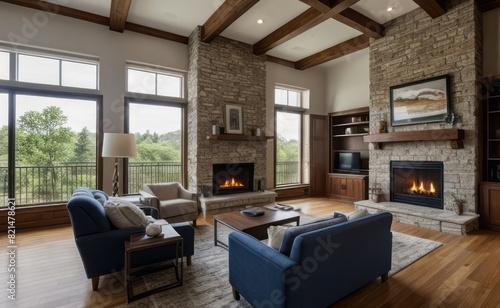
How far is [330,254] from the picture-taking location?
6.28 ft

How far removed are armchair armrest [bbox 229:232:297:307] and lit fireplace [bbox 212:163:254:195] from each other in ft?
11.5

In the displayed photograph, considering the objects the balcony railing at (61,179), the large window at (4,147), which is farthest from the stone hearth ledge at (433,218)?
the large window at (4,147)

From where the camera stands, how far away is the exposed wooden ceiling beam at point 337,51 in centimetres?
579

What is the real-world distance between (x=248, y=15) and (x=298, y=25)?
1015 mm

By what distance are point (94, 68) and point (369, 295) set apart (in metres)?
5.82

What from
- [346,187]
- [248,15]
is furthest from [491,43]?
[248,15]

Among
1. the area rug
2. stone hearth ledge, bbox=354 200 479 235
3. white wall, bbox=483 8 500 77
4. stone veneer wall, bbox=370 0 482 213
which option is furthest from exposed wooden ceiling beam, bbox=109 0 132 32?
white wall, bbox=483 8 500 77

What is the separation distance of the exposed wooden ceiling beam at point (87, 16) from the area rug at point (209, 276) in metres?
4.32

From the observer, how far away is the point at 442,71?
14.9 feet

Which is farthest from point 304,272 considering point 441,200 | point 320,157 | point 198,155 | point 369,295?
point 320,157

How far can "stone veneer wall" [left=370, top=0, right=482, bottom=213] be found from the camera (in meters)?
4.23

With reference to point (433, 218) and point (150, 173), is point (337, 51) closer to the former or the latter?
point (433, 218)

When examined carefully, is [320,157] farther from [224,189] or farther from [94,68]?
[94,68]

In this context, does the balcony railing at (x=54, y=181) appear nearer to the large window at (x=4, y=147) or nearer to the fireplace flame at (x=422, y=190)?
the large window at (x=4, y=147)
